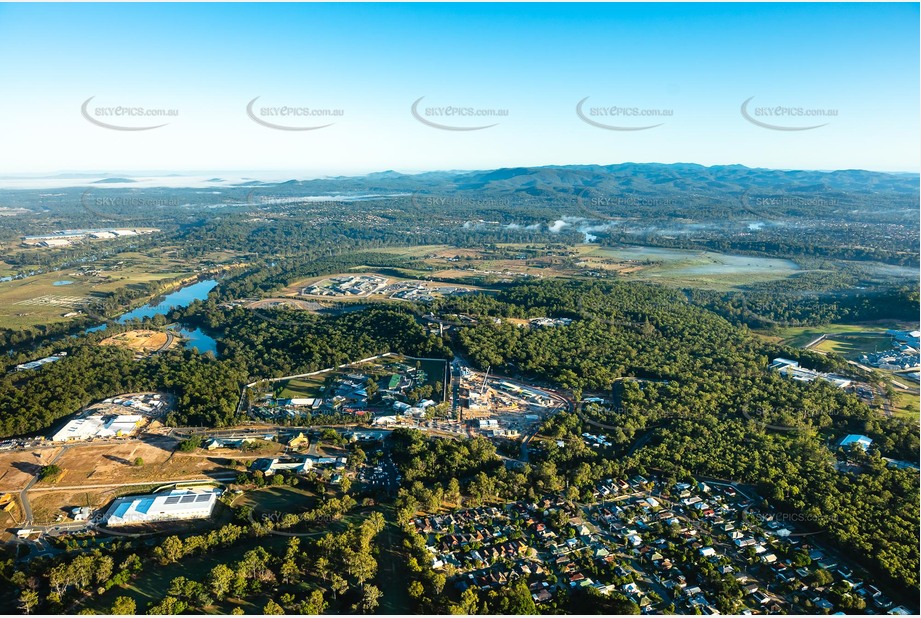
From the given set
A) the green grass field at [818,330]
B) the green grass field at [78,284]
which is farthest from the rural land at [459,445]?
the green grass field at [78,284]

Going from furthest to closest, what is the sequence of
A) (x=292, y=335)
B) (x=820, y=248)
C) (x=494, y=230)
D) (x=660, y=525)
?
(x=494, y=230) → (x=820, y=248) → (x=292, y=335) → (x=660, y=525)

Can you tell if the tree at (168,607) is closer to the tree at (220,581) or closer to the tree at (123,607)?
the tree at (123,607)

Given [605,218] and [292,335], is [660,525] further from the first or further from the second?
[605,218]

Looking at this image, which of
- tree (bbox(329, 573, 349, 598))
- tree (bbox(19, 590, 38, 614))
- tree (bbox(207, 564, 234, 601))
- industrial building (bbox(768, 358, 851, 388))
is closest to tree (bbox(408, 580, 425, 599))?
tree (bbox(329, 573, 349, 598))

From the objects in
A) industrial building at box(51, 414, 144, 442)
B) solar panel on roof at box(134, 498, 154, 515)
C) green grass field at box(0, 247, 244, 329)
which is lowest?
solar panel on roof at box(134, 498, 154, 515)

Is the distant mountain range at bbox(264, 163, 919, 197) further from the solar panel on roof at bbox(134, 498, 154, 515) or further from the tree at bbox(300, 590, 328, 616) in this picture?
the tree at bbox(300, 590, 328, 616)

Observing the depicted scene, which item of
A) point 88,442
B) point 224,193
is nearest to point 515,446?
point 88,442

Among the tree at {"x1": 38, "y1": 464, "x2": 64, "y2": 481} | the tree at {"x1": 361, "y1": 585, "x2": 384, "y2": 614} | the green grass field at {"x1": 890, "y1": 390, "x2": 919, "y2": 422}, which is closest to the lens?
the tree at {"x1": 361, "y1": 585, "x2": 384, "y2": 614}
